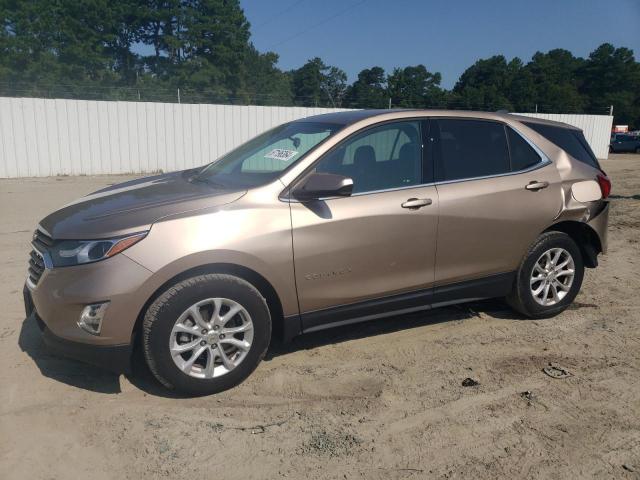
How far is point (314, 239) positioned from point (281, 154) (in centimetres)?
79

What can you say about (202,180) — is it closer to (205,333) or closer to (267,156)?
(267,156)

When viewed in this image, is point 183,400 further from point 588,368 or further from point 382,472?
point 588,368

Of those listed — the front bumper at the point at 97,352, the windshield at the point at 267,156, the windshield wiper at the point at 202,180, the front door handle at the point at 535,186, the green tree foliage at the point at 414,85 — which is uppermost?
the green tree foliage at the point at 414,85

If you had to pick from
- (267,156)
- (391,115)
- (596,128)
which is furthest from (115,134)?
(596,128)

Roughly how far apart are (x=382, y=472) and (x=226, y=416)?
1027 millimetres

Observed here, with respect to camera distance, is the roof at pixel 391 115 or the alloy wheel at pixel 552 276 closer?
the roof at pixel 391 115

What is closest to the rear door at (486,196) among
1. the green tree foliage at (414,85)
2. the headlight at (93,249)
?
the headlight at (93,249)

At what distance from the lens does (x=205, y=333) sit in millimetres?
3510

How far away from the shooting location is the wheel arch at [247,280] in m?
3.39

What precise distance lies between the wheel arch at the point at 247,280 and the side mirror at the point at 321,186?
0.60 meters

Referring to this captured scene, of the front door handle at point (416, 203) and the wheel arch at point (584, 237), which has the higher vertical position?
the front door handle at point (416, 203)

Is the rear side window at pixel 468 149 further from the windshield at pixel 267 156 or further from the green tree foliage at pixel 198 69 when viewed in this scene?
the green tree foliage at pixel 198 69

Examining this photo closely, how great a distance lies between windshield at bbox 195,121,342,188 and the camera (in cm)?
397

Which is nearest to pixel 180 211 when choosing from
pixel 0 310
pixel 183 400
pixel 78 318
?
pixel 78 318
